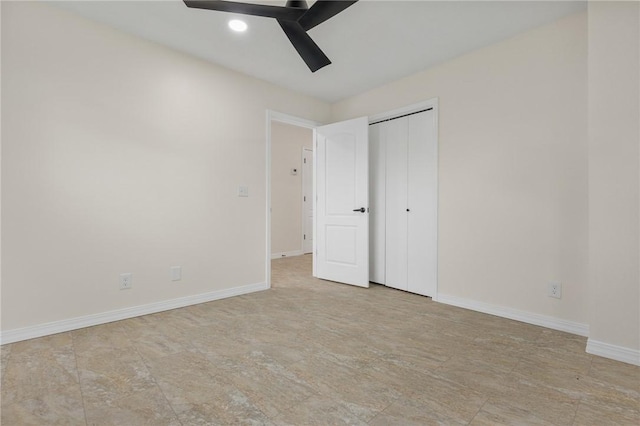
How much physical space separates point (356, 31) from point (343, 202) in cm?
192

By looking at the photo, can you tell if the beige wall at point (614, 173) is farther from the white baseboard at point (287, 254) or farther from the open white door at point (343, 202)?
the white baseboard at point (287, 254)

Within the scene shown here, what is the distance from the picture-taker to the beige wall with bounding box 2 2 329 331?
7.30 ft

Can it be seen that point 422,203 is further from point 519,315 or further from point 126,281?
point 126,281

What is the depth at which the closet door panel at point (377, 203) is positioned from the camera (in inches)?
151

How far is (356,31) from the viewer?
103 inches

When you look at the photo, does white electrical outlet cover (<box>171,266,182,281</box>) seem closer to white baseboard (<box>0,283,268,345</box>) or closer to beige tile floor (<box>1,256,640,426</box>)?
white baseboard (<box>0,283,268,345</box>)

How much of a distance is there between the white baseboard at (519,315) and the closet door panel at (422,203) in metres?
0.24

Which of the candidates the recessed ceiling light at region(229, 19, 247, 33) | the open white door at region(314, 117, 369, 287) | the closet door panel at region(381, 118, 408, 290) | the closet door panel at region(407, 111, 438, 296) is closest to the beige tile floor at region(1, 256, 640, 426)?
the closet door panel at region(407, 111, 438, 296)

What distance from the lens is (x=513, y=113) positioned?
2717mm

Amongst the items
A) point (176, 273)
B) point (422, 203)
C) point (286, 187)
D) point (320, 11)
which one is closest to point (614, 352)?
point (422, 203)

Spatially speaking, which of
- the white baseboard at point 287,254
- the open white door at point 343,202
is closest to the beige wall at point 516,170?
the open white door at point 343,202

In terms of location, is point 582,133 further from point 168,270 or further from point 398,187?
point 168,270

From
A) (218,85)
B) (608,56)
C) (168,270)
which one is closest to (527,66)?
(608,56)

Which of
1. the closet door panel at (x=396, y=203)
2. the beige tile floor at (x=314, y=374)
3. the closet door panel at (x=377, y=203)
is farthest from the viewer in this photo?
the closet door panel at (x=377, y=203)
